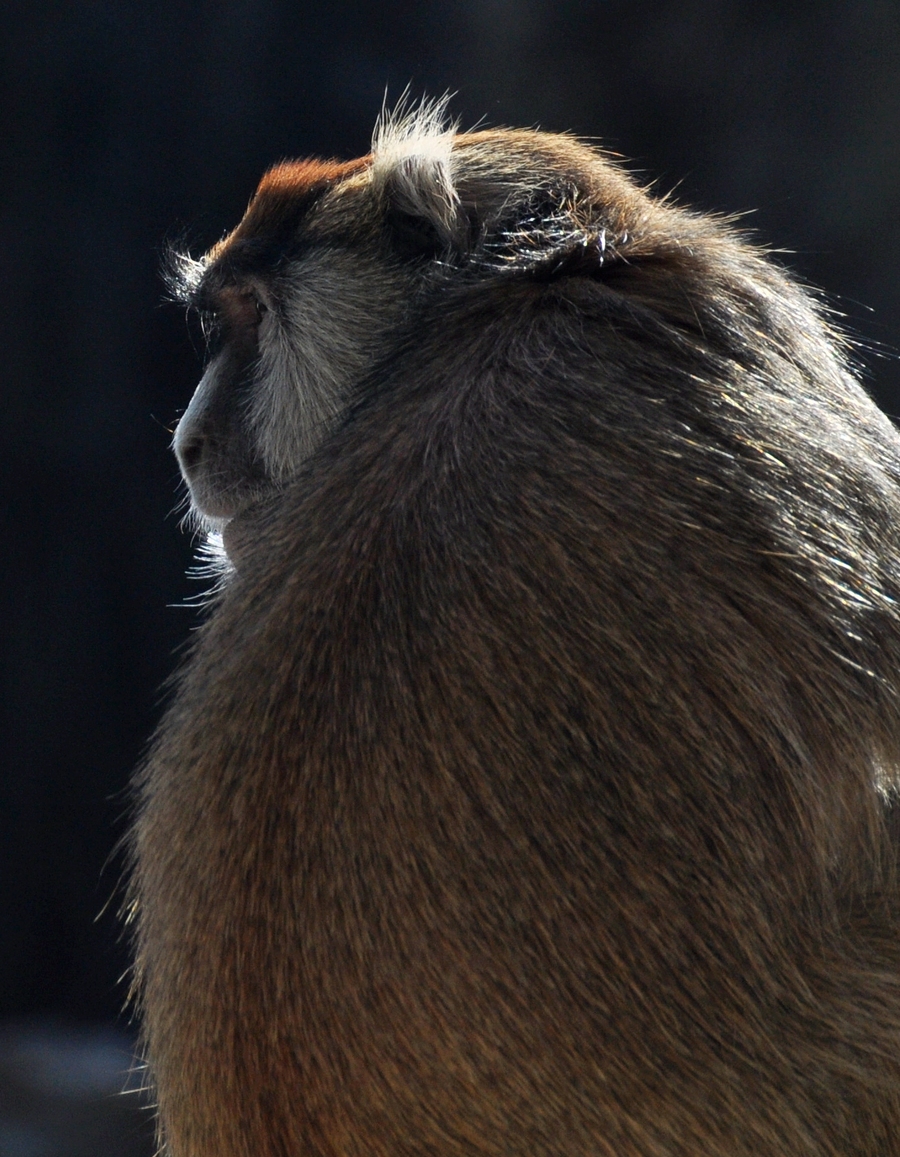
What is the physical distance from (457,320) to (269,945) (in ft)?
1.27

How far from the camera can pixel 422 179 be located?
853 millimetres

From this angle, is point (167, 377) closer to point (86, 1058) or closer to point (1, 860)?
point (1, 860)

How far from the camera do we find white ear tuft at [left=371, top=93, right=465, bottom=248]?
0.84 meters

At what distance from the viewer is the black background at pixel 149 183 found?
1.71 m

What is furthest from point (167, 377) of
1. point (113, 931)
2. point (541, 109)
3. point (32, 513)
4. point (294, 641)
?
point (294, 641)

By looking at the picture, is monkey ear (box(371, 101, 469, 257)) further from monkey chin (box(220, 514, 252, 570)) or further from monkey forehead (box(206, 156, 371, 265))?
monkey chin (box(220, 514, 252, 570))

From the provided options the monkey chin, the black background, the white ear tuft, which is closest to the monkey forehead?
the white ear tuft

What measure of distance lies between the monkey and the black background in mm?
1085

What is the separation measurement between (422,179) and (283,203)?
0.16 meters

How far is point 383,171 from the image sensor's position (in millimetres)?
884

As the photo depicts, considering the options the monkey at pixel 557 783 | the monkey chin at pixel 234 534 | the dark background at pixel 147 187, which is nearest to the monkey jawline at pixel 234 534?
the monkey chin at pixel 234 534

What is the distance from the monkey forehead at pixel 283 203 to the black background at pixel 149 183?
29.1 inches

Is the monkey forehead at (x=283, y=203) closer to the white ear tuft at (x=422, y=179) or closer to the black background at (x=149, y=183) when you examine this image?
the white ear tuft at (x=422, y=179)

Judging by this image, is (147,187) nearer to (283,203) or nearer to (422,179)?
(283,203)
